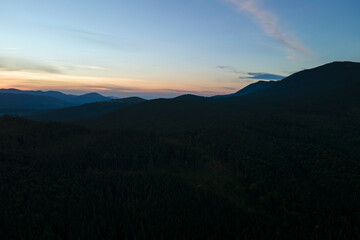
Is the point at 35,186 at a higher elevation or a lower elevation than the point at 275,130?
lower

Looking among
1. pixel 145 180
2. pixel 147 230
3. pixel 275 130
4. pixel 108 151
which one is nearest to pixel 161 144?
pixel 108 151

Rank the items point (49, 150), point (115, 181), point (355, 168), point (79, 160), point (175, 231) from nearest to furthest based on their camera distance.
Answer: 1. point (175, 231)
2. point (115, 181)
3. point (355, 168)
4. point (79, 160)
5. point (49, 150)

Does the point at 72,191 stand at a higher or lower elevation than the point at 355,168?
lower

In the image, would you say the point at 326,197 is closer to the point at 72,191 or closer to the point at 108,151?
the point at 72,191

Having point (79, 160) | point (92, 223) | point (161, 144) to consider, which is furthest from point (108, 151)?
point (92, 223)

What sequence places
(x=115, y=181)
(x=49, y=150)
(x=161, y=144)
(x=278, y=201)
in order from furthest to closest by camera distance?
(x=161, y=144)
(x=49, y=150)
(x=115, y=181)
(x=278, y=201)

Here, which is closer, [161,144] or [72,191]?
[72,191]

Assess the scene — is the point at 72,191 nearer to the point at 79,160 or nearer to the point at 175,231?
the point at 79,160

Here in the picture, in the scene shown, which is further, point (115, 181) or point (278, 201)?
point (115, 181)

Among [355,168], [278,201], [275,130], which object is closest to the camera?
[278,201]
